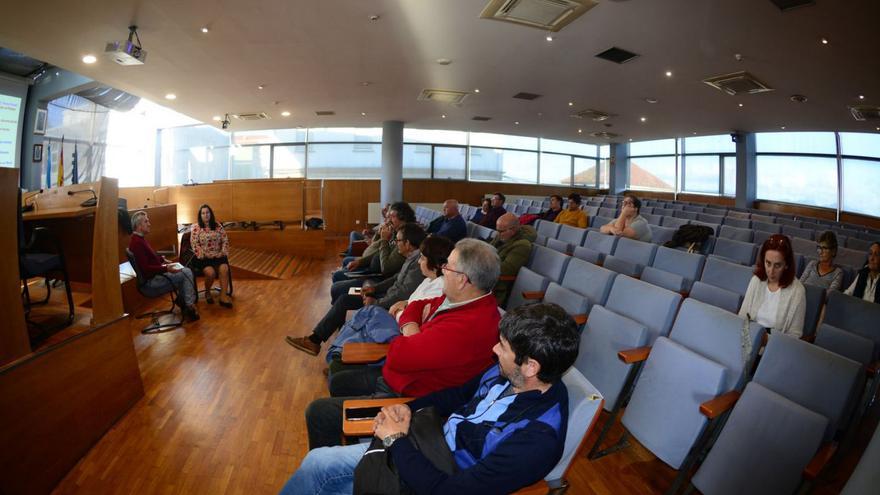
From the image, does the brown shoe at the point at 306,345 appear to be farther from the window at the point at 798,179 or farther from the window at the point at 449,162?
the window at the point at 798,179

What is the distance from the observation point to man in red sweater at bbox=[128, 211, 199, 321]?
13.9 feet

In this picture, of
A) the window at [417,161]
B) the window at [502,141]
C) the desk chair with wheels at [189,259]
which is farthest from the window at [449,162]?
the desk chair with wheels at [189,259]

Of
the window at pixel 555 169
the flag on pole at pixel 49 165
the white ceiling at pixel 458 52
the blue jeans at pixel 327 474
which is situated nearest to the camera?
the blue jeans at pixel 327 474

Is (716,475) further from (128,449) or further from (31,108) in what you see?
(31,108)

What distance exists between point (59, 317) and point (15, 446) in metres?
2.56

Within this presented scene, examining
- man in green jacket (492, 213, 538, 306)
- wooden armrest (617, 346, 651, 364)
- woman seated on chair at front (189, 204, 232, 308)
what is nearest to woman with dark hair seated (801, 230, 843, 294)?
man in green jacket (492, 213, 538, 306)

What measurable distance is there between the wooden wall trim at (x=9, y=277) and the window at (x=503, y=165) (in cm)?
1253

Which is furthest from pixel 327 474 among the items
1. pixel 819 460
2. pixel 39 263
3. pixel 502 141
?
pixel 502 141

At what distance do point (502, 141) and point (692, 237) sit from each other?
10107mm

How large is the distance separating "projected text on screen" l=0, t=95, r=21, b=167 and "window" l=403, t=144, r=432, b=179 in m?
8.98

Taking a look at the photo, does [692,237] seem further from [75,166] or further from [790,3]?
[75,166]

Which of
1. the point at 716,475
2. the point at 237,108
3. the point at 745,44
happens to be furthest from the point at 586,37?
the point at 237,108

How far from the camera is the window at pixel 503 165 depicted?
14.2 m

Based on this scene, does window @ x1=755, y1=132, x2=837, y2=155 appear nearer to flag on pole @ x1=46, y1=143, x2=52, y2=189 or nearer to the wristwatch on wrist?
the wristwatch on wrist
